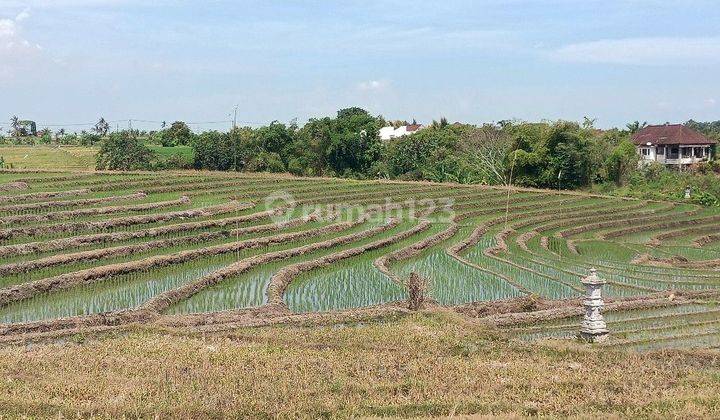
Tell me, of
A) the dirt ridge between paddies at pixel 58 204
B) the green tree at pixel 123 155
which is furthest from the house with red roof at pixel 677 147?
the dirt ridge between paddies at pixel 58 204

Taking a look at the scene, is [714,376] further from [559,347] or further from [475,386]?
[475,386]

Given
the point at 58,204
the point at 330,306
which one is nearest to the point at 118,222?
the point at 58,204

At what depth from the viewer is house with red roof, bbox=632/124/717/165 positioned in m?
56.6

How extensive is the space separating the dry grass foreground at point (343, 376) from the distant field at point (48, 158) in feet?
107

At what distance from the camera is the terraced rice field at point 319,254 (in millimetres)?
15109

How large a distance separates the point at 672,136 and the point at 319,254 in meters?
42.6

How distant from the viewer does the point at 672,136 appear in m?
57.0

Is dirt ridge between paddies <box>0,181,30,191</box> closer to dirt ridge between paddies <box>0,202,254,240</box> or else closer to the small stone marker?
dirt ridge between paddies <box>0,202,254,240</box>

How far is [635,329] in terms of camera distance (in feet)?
45.5

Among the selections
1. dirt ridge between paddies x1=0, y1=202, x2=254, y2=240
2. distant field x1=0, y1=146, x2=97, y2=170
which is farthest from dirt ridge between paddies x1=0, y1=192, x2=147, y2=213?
distant field x1=0, y1=146, x2=97, y2=170

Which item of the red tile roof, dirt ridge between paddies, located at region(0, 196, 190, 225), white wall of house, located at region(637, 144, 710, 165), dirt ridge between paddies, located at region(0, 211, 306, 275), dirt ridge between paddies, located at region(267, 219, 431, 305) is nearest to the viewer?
dirt ridge between paddies, located at region(267, 219, 431, 305)

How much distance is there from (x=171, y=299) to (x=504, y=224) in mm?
17592

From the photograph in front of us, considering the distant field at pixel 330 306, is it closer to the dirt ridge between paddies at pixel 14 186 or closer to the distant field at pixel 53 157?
the dirt ridge between paddies at pixel 14 186

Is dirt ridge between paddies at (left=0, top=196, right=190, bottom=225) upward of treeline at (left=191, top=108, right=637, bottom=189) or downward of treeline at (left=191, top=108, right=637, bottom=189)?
downward
